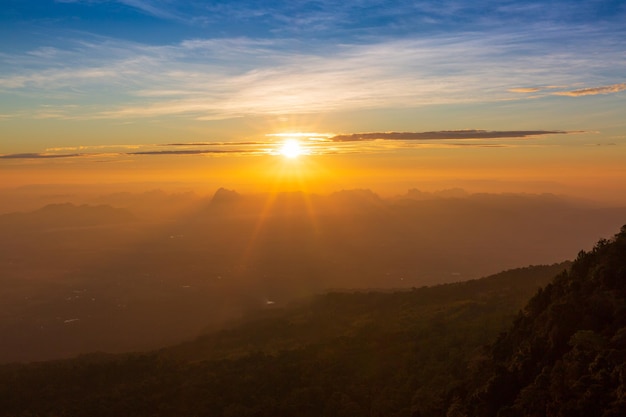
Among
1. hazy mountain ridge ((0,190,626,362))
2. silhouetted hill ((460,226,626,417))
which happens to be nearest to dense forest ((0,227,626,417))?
silhouetted hill ((460,226,626,417))

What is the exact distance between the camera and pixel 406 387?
30.0m

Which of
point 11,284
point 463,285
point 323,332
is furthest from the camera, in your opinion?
point 11,284

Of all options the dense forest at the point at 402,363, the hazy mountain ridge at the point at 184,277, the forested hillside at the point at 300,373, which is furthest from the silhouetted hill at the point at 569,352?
the hazy mountain ridge at the point at 184,277

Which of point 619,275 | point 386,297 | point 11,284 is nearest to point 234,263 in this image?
point 11,284

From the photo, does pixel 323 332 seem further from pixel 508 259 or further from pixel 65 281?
pixel 508 259

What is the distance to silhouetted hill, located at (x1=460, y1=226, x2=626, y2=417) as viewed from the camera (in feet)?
47.3

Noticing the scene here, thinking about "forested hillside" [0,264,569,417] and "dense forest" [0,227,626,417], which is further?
"forested hillside" [0,264,569,417]

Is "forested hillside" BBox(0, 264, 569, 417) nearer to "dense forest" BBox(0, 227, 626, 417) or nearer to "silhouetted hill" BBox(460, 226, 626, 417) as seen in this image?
"dense forest" BBox(0, 227, 626, 417)

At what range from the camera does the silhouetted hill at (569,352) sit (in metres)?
14.4

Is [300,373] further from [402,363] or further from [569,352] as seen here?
[569,352]

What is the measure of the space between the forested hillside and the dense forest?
0.11 metres

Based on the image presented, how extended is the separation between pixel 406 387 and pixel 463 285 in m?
28.8

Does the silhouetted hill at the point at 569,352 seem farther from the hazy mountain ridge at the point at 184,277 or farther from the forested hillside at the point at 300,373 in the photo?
the hazy mountain ridge at the point at 184,277

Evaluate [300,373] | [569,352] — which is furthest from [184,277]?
[569,352]
